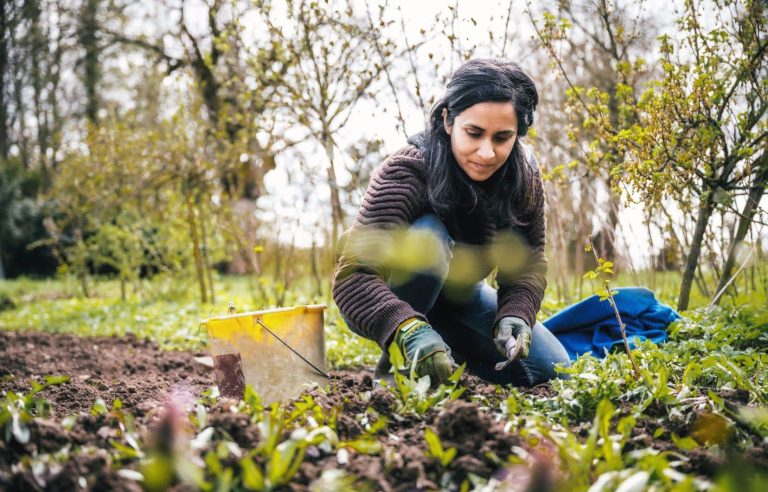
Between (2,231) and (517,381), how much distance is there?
543 inches

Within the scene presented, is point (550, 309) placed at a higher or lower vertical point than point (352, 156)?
lower

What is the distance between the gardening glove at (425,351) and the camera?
1.81 meters

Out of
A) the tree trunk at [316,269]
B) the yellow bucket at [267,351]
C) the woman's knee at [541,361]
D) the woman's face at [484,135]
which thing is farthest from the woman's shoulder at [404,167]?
the tree trunk at [316,269]

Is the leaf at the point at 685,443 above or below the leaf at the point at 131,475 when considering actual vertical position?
below

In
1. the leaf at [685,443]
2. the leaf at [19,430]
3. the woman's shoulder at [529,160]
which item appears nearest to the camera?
the leaf at [19,430]

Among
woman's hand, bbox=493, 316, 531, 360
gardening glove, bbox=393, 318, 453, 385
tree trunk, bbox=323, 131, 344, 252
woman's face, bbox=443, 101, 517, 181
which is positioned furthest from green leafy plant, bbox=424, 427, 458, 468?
tree trunk, bbox=323, 131, 344, 252

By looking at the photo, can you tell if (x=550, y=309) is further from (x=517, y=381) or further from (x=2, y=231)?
(x=2, y=231)

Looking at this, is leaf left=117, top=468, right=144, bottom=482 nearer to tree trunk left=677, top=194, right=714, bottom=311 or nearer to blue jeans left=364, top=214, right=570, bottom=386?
blue jeans left=364, top=214, right=570, bottom=386

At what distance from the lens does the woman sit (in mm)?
2043

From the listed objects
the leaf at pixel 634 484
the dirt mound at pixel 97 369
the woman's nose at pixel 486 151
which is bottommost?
the dirt mound at pixel 97 369

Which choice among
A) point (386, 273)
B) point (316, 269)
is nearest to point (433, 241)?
point (386, 273)

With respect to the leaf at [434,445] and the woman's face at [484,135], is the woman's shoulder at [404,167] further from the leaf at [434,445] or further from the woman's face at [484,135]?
the leaf at [434,445]

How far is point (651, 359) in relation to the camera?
2.04 m

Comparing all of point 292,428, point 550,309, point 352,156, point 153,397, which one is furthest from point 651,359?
point 352,156
